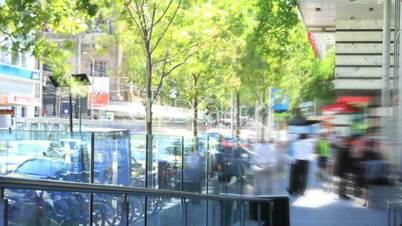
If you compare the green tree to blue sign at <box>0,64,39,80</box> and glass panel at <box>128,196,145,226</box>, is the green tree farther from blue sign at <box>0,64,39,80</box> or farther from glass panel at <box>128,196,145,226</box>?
glass panel at <box>128,196,145,226</box>

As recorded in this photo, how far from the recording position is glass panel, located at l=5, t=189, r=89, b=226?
3018 millimetres

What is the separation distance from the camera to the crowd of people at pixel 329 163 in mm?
10664

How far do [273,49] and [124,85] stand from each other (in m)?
7.93

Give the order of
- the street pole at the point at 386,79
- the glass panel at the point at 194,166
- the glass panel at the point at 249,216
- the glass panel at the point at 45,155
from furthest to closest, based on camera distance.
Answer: the street pole at the point at 386,79, the glass panel at the point at 194,166, the glass panel at the point at 249,216, the glass panel at the point at 45,155

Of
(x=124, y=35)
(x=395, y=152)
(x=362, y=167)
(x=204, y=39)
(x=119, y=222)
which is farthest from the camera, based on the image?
(x=204, y=39)

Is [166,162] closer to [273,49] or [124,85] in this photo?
[273,49]

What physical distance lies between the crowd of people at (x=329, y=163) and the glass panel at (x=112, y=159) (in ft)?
15.5

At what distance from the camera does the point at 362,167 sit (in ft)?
34.7

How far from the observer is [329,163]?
12828mm

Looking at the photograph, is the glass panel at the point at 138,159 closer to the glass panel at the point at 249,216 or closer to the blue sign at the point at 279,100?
the glass panel at the point at 249,216

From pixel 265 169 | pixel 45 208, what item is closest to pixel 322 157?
pixel 265 169

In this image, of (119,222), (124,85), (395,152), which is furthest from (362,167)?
(124,85)

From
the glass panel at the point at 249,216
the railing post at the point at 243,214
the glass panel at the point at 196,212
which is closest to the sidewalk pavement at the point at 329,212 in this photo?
the glass panel at the point at 249,216

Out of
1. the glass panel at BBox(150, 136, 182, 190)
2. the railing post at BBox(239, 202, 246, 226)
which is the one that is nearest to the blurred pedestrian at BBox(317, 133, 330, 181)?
the railing post at BBox(239, 202, 246, 226)
